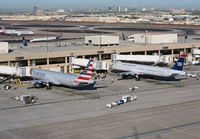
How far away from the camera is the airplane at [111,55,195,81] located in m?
82.2

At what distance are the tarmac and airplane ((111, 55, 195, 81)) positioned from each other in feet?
13.9

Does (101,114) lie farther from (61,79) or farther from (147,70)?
(147,70)

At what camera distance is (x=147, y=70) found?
8831 centimetres

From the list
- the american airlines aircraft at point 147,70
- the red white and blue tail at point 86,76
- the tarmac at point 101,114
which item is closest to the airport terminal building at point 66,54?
the american airlines aircraft at point 147,70

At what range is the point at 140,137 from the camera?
45.1 m

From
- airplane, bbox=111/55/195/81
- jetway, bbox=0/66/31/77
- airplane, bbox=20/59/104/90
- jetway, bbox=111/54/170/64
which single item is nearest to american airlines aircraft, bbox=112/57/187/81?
airplane, bbox=111/55/195/81

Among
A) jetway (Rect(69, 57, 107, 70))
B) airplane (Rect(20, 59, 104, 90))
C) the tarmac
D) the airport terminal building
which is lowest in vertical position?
the tarmac

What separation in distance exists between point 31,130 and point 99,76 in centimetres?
4879

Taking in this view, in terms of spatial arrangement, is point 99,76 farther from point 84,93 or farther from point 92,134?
point 92,134

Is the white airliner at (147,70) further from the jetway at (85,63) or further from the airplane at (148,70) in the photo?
the jetway at (85,63)

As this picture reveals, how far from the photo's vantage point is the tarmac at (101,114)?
4678 centimetres

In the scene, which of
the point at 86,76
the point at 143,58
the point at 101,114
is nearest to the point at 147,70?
the point at 143,58

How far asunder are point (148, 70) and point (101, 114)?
35102 mm

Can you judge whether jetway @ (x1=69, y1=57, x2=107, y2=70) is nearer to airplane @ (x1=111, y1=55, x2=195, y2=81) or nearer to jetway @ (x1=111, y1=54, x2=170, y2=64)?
airplane @ (x1=111, y1=55, x2=195, y2=81)
